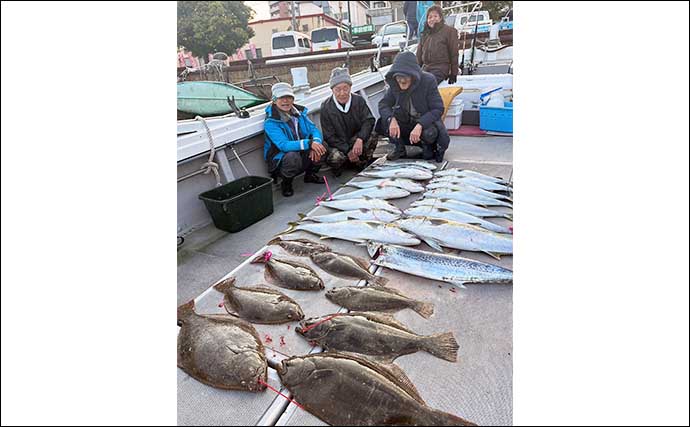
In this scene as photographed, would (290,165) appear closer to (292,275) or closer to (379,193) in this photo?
(379,193)

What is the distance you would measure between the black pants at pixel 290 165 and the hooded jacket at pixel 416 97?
122cm

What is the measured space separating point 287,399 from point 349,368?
29 cm

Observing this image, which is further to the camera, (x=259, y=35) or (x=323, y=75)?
(x=259, y=35)

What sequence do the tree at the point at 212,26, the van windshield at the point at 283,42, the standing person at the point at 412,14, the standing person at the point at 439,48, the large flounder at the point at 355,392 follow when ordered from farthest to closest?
the tree at the point at 212,26 < the van windshield at the point at 283,42 < the standing person at the point at 412,14 < the standing person at the point at 439,48 < the large flounder at the point at 355,392

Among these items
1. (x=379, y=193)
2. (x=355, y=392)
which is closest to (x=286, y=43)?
Answer: (x=379, y=193)

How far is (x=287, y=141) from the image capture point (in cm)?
438

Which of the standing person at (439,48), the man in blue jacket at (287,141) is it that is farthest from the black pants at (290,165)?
the standing person at (439,48)

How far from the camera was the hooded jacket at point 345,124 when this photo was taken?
15.8 feet

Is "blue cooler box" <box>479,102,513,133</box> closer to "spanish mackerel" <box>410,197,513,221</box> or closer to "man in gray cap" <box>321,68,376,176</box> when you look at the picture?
"man in gray cap" <box>321,68,376,176</box>

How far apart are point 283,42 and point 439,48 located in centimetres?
1288

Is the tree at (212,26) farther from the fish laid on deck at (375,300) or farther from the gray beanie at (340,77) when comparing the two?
the fish laid on deck at (375,300)

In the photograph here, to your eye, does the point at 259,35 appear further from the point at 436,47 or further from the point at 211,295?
the point at 211,295

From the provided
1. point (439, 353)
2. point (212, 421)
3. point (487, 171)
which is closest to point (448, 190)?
point (487, 171)

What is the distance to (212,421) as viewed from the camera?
1612 mm
